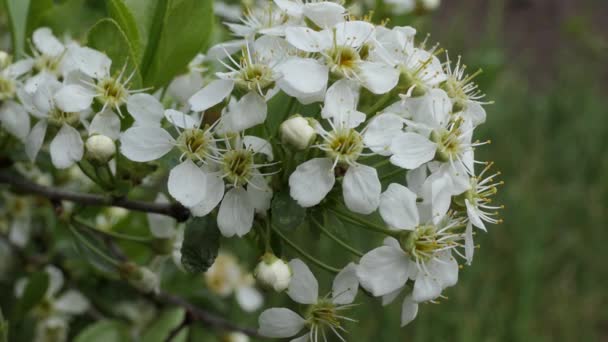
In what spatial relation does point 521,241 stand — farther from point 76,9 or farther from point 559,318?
point 76,9

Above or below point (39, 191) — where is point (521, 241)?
below

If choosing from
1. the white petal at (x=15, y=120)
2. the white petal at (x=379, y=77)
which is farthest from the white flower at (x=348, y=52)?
the white petal at (x=15, y=120)

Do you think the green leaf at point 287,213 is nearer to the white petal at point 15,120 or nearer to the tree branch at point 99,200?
the tree branch at point 99,200

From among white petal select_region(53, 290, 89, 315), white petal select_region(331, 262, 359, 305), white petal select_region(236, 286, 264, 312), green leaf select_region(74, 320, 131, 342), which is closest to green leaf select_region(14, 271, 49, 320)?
green leaf select_region(74, 320, 131, 342)

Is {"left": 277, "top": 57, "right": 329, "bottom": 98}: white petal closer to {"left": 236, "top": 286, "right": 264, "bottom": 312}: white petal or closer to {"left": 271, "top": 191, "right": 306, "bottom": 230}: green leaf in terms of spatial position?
{"left": 271, "top": 191, "right": 306, "bottom": 230}: green leaf

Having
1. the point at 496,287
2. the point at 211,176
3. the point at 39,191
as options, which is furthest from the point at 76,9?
the point at 496,287
